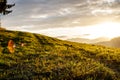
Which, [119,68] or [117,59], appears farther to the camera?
[117,59]

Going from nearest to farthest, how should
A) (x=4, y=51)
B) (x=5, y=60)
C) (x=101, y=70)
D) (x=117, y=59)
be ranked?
(x=101, y=70), (x=5, y=60), (x=117, y=59), (x=4, y=51)

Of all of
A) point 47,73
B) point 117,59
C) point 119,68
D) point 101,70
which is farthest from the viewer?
point 117,59

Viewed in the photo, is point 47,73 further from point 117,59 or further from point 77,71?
point 117,59

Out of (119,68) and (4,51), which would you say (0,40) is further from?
(119,68)

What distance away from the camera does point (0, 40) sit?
50.9m

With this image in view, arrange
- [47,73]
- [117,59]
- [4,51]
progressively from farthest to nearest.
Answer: [4,51]
[117,59]
[47,73]

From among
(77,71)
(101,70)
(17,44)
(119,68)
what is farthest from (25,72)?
(17,44)

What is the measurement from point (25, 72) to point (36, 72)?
93cm

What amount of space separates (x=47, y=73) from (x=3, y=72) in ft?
13.1

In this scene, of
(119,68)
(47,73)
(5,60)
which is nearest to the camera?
(47,73)

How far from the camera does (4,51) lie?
40.3 m

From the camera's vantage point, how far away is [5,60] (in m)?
33.4

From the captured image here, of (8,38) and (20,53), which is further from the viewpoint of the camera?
(8,38)

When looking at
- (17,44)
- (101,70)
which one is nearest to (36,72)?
(101,70)
